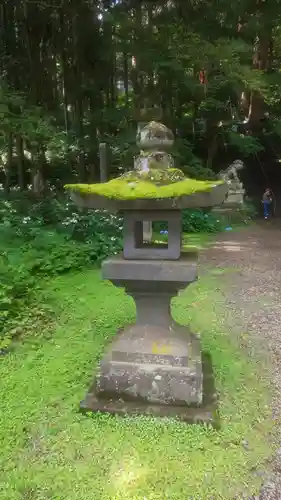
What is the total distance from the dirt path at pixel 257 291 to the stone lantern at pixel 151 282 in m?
0.90

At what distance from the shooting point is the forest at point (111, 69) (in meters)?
8.90

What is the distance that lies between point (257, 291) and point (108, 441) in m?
4.47

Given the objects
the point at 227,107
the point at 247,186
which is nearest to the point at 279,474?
the point at 227,107

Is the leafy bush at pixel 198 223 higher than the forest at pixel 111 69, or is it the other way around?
the forest at pixel 111 69

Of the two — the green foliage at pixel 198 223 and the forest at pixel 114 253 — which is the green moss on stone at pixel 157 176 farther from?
the green foliage at pixel 198 223

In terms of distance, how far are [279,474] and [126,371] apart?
1385 mm

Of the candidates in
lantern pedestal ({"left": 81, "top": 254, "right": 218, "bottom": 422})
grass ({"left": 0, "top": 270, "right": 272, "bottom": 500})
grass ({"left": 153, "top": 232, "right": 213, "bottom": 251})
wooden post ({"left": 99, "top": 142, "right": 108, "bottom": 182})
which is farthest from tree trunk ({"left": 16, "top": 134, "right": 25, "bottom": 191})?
lantern pedestal ({"left": 81, "top": 254, "right": 218, "bottom": 422})

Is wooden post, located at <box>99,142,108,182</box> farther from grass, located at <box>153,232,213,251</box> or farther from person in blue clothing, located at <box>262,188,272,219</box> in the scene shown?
person in blue clothing, located at <box>262,188,272,219</box>

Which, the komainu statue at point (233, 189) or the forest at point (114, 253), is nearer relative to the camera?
the forest at point (114, 253)

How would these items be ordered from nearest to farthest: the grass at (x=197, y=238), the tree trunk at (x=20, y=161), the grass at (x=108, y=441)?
1. the grass at (x=108, y=441)
2. the grass at (x=197, y=238)
3. the tree trunk at (x=20, y=161)

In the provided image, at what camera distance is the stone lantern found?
10.3 ft

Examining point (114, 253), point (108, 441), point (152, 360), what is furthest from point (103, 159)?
point (108, 441)

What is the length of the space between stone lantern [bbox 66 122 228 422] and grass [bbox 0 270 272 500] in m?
0.21

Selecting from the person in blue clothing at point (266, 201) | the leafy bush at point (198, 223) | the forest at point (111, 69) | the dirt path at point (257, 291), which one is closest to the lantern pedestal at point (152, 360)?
the dirt path at point (257, 291)
